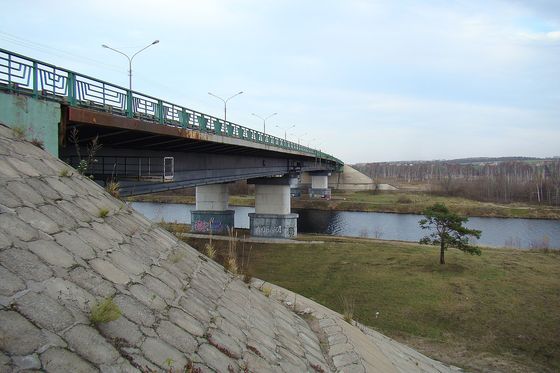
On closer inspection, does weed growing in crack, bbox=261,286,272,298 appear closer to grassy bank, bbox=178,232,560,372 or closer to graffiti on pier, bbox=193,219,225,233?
grassy bank, bbox=178,232,560,372

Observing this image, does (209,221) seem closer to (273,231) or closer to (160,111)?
(273,231)

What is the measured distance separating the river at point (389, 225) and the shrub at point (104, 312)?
1707 inches

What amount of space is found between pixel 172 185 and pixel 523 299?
17.8m

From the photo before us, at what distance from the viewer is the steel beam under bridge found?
1281 cm

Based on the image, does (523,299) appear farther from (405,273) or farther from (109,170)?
(109,170)

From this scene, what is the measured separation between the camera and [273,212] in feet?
147

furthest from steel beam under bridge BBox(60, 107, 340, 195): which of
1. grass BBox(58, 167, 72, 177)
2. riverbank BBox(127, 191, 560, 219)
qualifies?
riverbank BBox(127, 191, 560, 219)

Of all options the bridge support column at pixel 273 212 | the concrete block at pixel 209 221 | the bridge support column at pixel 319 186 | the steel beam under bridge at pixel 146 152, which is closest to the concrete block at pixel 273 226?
the bridge support column at pixel 273 212

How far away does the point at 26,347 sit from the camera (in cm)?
337

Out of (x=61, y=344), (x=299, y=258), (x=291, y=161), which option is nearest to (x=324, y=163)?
(x=291, y=161)

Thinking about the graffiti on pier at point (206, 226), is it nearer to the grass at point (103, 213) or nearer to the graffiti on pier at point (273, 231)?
the graffiti on pier at point (273, 231)

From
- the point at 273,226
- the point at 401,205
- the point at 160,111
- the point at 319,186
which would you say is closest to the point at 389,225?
the point at 401,205

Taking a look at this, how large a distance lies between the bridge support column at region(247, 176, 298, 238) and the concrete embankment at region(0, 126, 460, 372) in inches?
1352

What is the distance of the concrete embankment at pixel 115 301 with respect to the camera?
12.3 feet
